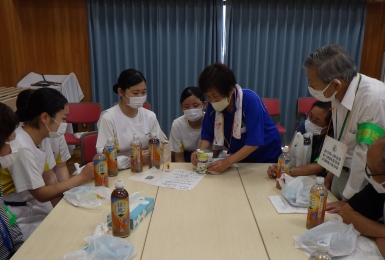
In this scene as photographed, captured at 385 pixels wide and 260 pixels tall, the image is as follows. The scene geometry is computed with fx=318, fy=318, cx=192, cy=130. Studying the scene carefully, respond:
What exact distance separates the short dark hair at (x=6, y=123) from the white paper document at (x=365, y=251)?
1.47 metres

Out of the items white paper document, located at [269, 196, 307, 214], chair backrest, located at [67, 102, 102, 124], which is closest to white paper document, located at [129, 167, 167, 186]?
white paper document, located at [269, 196, 307, 214]

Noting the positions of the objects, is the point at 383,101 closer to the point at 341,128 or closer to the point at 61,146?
the point at 341,128

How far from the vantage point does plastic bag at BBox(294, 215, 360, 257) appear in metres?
1.19

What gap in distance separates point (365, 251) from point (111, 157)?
135cm

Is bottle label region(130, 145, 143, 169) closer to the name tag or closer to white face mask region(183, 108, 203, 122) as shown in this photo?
white face mask region(183, 108, 203, 122)

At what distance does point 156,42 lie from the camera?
14.4 ft

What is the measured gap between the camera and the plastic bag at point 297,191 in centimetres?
157

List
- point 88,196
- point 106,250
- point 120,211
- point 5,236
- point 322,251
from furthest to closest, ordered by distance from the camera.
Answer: point 88,196, point 5,236, point 120,211, point 106,250, point 322,251

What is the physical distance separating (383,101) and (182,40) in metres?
3.32

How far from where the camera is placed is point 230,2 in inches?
168

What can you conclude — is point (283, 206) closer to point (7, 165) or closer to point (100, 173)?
point (100, 173)

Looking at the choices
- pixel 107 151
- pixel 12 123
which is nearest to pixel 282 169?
pixel 107 151

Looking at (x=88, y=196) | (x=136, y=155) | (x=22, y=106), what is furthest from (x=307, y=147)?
(x=22, y=106)

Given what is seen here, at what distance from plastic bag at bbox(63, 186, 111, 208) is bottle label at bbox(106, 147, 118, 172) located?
225mm
